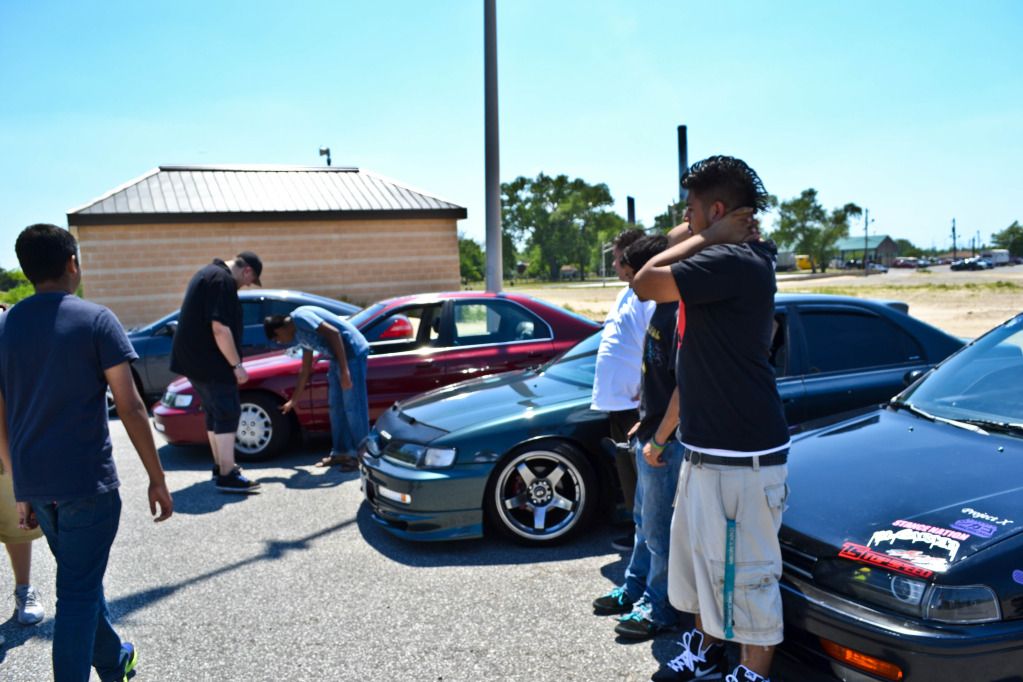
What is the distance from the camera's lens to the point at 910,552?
94.7 inches

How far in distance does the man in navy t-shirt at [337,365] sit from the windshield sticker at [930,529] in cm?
437

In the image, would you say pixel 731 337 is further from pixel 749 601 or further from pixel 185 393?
pixel 185 393

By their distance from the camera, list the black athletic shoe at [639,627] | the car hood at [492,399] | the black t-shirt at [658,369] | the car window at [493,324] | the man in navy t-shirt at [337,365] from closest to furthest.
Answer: the black t-shirt at [658,369]
the black athletic shoe at [639,627]
the car hood at [492,399]
the man in navy t-shirt at [337,365]
the car window at [493,324]

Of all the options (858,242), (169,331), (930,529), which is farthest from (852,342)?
(858,242)

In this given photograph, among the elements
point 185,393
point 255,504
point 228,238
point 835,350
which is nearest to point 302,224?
point 228,238

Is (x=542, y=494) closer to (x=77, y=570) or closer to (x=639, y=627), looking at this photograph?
(x=639, y=627)

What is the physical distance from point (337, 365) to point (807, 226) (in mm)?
82405

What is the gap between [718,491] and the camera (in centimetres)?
252

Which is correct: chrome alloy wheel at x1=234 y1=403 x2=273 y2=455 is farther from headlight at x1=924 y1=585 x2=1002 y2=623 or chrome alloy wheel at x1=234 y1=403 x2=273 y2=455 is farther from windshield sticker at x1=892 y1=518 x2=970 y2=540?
headlight at x1=924 y1=585 x2=1002 y2=623

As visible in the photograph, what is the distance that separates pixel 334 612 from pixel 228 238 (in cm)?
1658

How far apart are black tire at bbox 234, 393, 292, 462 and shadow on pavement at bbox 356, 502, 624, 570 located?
2300 mm

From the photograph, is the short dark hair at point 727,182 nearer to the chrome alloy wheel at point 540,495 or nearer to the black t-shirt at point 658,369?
the black t-shirt at point 658,369

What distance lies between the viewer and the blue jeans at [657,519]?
124 inches

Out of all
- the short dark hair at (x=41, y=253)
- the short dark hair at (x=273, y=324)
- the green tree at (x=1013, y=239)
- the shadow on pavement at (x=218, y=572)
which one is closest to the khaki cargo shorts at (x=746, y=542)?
the short dark hair at (x=41, y=253)
